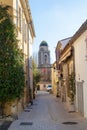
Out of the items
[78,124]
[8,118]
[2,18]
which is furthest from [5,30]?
[78,124]

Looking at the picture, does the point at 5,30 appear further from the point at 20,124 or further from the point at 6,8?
the point at 20,124

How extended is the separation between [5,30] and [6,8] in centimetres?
127

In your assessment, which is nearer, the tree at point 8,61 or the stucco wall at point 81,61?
the tree at point 8,61

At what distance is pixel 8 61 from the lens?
20703mm

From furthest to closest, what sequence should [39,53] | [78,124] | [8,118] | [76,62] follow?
[39,53] < [76,62] < [8,118] < [78,124]

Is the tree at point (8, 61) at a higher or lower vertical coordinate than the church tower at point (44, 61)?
lower

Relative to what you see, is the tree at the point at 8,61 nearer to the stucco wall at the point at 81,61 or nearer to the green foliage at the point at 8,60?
the green foliage at the point at 8,60

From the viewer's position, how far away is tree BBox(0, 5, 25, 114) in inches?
812

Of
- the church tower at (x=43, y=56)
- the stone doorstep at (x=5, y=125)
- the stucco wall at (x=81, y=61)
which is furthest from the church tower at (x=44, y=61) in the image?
the stone doorstep at (x=5, y=125)

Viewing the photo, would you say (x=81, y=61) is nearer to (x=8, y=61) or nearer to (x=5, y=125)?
(x=8, y=61)

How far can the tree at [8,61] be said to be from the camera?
2062cm

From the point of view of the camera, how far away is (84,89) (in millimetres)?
22500

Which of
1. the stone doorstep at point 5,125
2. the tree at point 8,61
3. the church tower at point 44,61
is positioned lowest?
the stone doorstep at point 5,125

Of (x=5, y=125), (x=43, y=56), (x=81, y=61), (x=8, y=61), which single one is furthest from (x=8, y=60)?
(x=43, y=56)
